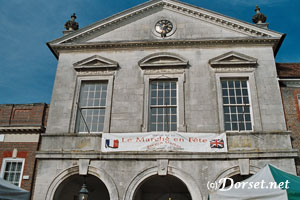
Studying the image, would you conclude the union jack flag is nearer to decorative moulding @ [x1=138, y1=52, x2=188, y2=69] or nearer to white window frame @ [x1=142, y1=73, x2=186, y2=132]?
white window frame @ [x1=142, y1=73, x2=186, y2=132]

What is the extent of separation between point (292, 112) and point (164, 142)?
19.6ft

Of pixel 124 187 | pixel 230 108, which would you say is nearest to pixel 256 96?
pixel 230 108

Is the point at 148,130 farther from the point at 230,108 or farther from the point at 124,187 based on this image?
the point at 230,108

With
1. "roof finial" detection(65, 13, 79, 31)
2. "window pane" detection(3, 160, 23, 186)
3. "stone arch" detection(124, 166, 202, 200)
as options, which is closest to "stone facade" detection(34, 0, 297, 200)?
"stone arch" detection(124, 166, 202, 200)

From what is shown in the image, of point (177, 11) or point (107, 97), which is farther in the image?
point (177, 11)

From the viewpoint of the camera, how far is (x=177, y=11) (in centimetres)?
1583

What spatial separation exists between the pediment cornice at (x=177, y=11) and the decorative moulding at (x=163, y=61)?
2.69 metres

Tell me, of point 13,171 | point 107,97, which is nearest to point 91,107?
point 107,97

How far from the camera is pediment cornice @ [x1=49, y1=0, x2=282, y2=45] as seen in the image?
584 inches

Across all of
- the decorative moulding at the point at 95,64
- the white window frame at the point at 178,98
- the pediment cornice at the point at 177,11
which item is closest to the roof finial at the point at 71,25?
the pediment cornice at the point at 177,11

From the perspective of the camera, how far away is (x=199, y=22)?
50.6 ft

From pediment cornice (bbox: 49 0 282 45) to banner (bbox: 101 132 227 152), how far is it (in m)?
5.60

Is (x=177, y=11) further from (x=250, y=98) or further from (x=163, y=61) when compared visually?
(x=250, y=98)

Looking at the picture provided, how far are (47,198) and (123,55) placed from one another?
7.36m
